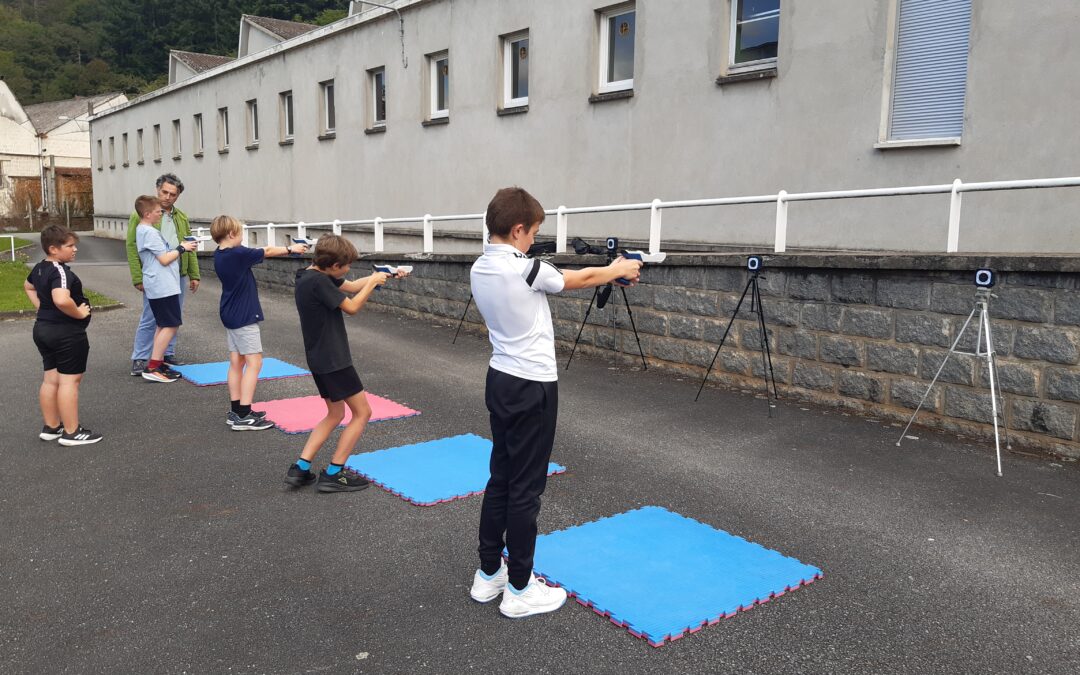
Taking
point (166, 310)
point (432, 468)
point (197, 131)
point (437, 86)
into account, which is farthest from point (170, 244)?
point (197, 131)

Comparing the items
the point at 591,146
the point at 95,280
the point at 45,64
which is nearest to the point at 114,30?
the point at 45,64

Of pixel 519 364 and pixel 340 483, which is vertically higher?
pixel 519 364

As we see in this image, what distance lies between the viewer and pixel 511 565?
12.4 ft

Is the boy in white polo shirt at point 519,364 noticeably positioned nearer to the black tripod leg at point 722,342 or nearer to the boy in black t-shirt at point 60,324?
the boy in black t-shirt at point 60,324

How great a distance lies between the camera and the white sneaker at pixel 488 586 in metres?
3.91

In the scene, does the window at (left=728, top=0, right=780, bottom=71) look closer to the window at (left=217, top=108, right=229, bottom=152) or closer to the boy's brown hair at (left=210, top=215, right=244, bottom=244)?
the boy's brown hair at (left=210, top=215, right=244, bottom=244)

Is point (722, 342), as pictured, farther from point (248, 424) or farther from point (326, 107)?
point (326, 107)

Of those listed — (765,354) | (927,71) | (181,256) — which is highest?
(927,71)

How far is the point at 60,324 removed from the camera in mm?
6270

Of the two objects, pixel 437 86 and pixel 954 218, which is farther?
pixel 437 86

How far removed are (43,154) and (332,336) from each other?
2631 inches

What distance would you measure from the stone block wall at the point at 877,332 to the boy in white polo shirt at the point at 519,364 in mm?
4255

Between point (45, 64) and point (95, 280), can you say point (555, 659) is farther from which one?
point (45, 64)

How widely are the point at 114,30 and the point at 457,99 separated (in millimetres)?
72249
